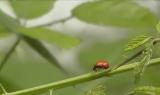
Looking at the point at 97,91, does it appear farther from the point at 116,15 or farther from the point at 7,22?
the point at 116,15

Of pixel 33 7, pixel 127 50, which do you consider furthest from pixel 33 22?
pixel 127 50

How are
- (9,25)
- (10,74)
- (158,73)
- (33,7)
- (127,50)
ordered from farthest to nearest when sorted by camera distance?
(33,7)
(10,74)
(9,25)
(158,73)
(127,50)

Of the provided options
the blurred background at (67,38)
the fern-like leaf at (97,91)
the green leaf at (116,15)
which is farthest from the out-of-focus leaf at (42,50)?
the fern-like leaf at (97,91)

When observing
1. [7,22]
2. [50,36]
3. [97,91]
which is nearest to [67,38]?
[50,36]

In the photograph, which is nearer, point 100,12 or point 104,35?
point 100,12

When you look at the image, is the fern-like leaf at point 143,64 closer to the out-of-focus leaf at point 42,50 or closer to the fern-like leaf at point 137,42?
the fern-like leaf at point 137,42

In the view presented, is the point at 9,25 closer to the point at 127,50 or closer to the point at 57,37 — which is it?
the point at 57,37

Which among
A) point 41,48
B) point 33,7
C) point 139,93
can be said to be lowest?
point 139,93
